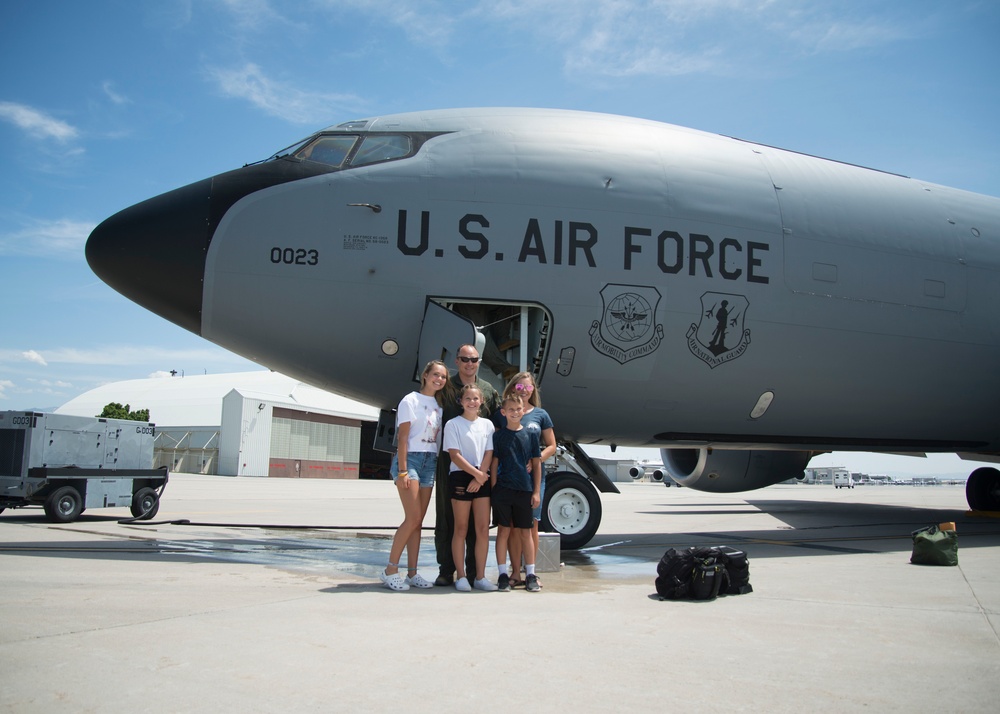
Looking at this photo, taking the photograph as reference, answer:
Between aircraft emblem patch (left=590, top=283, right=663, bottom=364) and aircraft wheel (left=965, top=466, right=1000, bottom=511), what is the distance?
1222 cm

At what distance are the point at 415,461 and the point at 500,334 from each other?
3106 millimetres

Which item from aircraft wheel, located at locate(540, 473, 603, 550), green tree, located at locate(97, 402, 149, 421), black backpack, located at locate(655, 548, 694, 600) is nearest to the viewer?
black backpack, located at locate(655, 548, 694, 600)

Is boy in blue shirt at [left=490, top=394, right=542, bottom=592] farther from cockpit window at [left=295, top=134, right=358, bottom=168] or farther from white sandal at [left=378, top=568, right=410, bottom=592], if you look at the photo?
cockpit window at [left=295, top=134, right=358, bottom=168]

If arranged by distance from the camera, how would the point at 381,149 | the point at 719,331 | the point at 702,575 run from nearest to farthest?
the point at 702,575 → the point at 381,149 → the point at 719,331

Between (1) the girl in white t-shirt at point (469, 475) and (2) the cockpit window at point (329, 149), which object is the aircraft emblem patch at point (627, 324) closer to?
(1) the girl in white t-shirt at point (469, 475)

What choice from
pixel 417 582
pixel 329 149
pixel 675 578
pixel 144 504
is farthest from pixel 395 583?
→ pixel 144 504

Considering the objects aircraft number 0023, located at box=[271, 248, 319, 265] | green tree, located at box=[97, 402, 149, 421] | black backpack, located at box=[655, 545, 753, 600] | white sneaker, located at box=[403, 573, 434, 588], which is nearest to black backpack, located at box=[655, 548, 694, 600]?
black backpack, located at box=[655, 545, 753, 600]

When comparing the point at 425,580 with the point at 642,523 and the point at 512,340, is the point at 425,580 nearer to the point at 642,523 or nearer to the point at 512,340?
the point at 512,340

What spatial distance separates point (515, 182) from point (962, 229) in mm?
6355

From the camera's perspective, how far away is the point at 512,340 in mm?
8711

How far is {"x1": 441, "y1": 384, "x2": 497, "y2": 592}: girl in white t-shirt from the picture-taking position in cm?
604

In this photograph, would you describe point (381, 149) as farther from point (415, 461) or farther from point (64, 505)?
point (64, 505)

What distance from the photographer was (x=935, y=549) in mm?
7816

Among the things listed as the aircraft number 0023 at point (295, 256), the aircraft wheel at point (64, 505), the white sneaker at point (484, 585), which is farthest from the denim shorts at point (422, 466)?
the aircraft wheel at point (64, 505)
